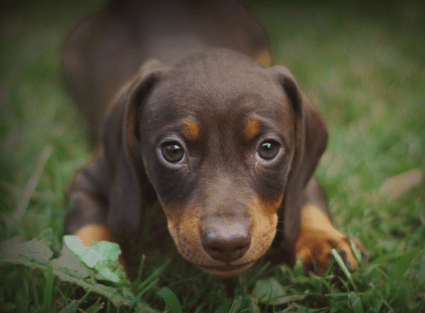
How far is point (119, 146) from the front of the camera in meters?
2.57

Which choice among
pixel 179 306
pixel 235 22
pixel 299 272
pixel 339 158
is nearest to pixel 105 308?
pixel 179 306

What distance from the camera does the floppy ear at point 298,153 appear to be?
246 centimetres

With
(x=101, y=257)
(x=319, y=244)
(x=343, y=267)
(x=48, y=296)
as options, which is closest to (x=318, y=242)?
(x=319, y=244)

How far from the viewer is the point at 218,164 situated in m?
2.15

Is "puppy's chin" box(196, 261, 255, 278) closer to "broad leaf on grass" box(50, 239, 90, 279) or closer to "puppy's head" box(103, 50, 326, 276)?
"puppy's head" box(103, 50, 326, 276)

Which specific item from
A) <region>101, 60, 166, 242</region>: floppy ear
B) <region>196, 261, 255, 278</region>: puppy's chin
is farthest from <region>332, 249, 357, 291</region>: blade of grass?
<region>101, 60, 166, 242</region>: floppy ear

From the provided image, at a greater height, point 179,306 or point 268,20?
point 268,20

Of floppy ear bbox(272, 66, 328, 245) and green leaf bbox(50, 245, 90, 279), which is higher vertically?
floppy ear bbox(272, 66, 328, 245)

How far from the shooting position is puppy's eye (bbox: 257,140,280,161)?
2.26 metres

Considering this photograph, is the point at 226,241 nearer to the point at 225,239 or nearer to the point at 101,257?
the point at 225,239

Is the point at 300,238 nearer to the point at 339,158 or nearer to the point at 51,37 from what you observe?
the point at 339,158

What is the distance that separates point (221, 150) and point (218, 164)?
81mm

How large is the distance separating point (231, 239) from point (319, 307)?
2.63 feet

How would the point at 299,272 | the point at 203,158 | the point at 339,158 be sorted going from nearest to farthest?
the point at 203,158
the point at 299,272
the point at 339,158
